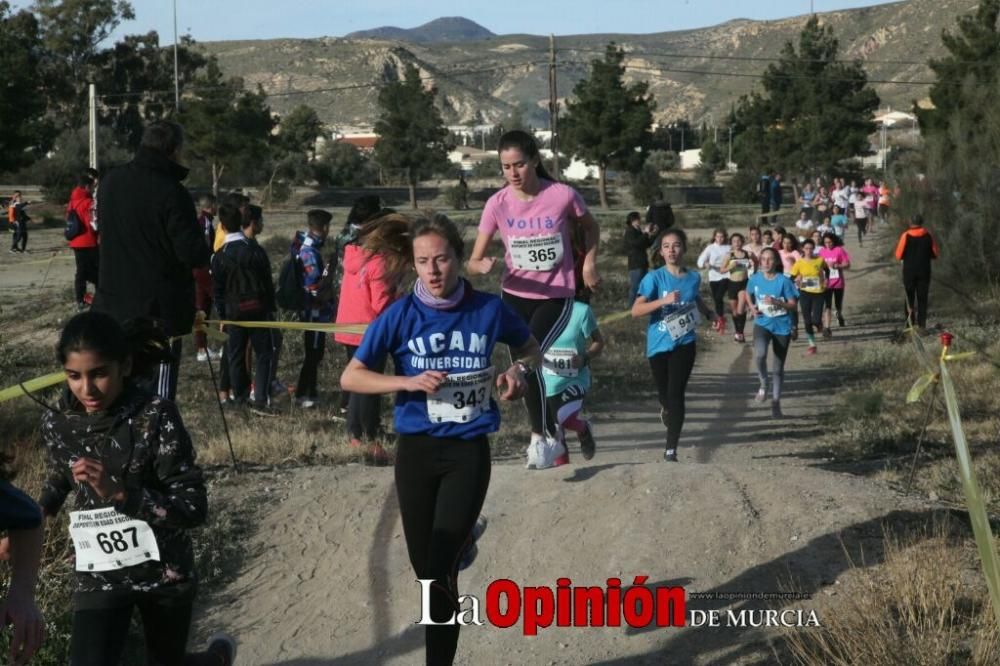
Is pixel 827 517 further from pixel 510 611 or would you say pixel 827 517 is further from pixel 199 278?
pixel 199 278

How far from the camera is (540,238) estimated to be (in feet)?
25.6

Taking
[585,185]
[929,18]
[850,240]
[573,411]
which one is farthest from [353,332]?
[929,18]

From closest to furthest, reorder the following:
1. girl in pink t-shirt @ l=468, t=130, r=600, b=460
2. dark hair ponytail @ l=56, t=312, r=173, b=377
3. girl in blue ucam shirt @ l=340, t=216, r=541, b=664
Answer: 1. dark hair ponytail @ l=56, t=312, r=173, b=377
2. girl in blue ucam shirt @ l=340, t=216, r=541, b=664
3. girl in pink t-shirt @ l=468, t=130, r=600, b=460

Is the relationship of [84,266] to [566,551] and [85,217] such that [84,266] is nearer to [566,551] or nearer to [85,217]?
[85,217]

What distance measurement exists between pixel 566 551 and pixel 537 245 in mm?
1906

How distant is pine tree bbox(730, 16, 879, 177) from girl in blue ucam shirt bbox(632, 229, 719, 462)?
58.1 m

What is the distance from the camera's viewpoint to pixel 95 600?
14.1 feet

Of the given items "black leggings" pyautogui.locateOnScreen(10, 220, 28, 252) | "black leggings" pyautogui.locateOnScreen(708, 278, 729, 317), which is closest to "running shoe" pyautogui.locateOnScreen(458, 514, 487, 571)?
"black leggings" pyautogui.locateOnScreen(708, 278, 729, 317)

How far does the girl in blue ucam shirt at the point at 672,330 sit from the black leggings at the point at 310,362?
3579mm

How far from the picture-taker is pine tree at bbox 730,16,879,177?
2589 inches

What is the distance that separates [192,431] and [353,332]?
7.25 feet

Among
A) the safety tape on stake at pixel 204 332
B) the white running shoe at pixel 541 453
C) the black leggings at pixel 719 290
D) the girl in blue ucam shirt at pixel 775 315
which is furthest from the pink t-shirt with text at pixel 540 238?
the black leggings at pixel 719 290

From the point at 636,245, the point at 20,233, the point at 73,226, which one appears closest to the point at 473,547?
the point at 73,226

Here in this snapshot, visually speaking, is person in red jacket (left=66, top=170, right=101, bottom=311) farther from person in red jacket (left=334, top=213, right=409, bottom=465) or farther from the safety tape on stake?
person in red jacket (left=334, top=213, right=409, bottom=465)
